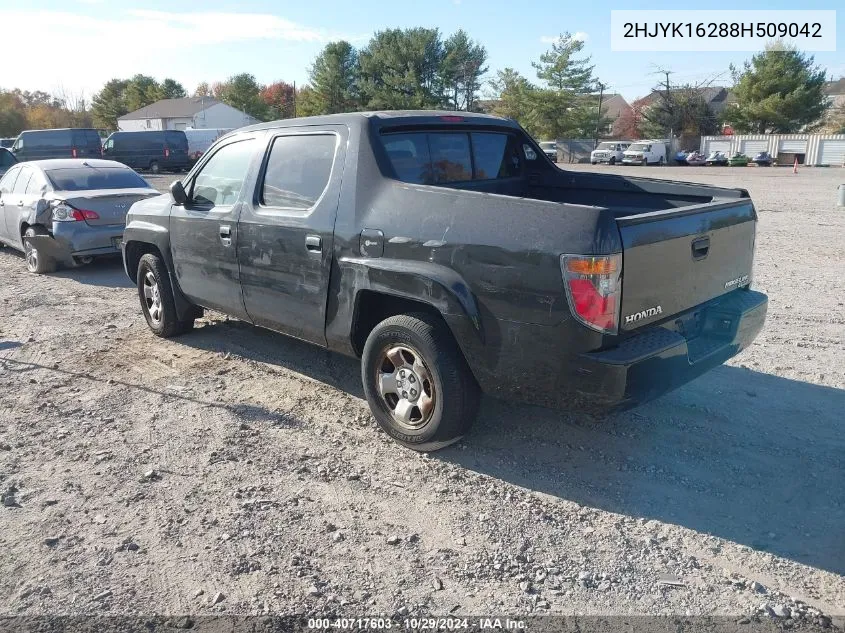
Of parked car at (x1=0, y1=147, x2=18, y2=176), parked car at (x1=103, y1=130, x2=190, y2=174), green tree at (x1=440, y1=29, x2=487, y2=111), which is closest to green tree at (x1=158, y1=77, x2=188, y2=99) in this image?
green tree at (x1=440, y1=29, x2=487, y2=111)

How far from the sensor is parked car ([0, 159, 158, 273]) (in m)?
9.55

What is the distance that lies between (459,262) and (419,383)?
831mm

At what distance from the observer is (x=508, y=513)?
12.0ft

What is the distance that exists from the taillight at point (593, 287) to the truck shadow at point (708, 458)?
3.38 feet

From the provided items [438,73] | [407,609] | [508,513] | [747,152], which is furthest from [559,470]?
[438,73]

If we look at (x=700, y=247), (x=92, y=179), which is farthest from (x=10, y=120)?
(x=700, y=247)

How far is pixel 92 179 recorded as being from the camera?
10398 millimetres

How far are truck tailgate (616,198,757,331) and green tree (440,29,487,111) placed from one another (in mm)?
61594

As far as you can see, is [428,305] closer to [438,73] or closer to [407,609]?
[407,609]

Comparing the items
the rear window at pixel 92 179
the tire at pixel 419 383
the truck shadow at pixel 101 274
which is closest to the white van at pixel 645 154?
the rear window at pixel 92 179

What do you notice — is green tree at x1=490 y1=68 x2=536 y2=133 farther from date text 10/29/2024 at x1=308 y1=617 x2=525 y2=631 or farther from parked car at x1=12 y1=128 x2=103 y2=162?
date text 10/29/2024 at x1=308 y1=617 x2=525 y2=631

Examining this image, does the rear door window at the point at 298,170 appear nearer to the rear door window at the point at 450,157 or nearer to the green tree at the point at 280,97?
the rear door window at the point at 450,157

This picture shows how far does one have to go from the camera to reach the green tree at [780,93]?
189 feet

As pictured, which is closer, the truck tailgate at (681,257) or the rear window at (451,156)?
the truck tailgate at (681,257)
